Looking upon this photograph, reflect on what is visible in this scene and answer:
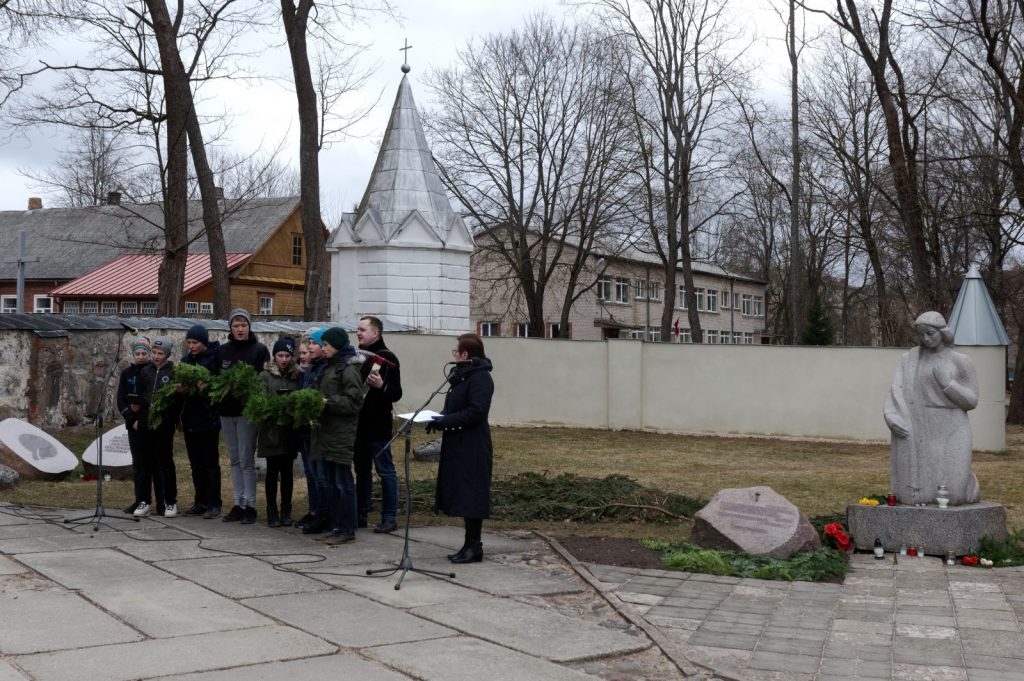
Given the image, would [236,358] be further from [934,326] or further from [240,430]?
[934,326]

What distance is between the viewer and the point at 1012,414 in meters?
27.5

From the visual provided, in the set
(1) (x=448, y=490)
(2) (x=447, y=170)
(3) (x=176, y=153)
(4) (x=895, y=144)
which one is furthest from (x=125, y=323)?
(2) (x=447, y=170)

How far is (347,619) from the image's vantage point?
256 inches

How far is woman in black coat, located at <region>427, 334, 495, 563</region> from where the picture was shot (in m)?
8.17

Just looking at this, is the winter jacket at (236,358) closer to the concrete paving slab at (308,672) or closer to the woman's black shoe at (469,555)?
the woman's black shoe at (469,555)

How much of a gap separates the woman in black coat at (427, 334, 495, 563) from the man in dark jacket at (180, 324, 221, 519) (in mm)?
2677

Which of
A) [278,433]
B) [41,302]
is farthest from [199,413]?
[41,302]

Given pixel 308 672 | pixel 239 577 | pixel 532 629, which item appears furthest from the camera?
pixel 239 577

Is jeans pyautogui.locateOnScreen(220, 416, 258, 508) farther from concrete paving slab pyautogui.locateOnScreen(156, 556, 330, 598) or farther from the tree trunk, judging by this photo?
the tree trunk

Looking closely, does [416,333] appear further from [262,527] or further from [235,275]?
[235,275]

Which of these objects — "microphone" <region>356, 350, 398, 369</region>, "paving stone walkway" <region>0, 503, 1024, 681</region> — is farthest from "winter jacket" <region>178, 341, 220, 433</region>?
"microphone" <region>356, 350, 398, 369</region>

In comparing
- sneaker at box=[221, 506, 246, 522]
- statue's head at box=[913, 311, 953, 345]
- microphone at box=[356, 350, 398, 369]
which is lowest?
sneaker at box=[221, 506, 246, 522]

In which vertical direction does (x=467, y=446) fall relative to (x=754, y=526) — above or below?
above

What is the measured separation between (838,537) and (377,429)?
3820 mm
